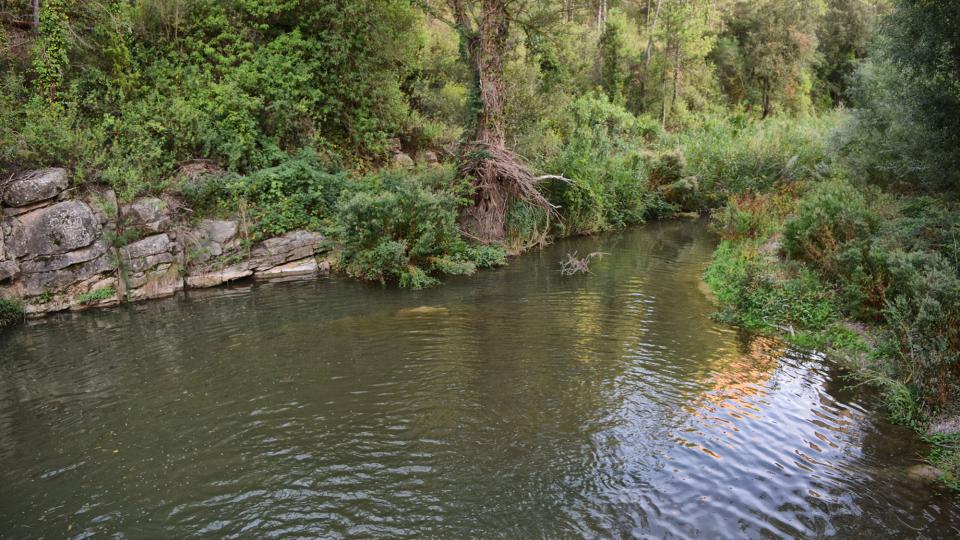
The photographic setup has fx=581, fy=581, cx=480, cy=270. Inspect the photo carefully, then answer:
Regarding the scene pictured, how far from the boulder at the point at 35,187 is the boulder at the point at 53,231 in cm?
28

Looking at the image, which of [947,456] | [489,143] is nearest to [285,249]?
[489,143]

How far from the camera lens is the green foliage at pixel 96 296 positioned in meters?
11.8

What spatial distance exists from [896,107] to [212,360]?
13.4m

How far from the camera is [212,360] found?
29.2 feet

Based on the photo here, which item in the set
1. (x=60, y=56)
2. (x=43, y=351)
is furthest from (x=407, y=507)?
(x=60, y=56)

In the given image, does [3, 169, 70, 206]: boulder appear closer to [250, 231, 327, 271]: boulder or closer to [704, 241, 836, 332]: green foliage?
[250, 231, 327, 271]: boulder

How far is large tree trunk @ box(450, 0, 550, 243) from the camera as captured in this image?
15.5 meters

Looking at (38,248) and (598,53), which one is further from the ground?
(598,53)

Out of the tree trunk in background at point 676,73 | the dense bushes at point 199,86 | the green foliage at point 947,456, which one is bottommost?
the green foliage at point 947,456

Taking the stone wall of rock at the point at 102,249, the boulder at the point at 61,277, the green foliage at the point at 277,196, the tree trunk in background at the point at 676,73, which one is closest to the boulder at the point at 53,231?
the stone wall of rock at the point at 102,249

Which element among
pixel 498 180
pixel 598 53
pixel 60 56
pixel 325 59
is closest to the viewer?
pixel 60 56

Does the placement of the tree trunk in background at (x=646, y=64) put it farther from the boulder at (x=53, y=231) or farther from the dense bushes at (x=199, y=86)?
the boulder at (x=53, y=231)

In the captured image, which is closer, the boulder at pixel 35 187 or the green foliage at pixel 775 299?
the green foliage at pixel 775 299

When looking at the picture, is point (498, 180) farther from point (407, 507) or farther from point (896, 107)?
point (407, 507)
